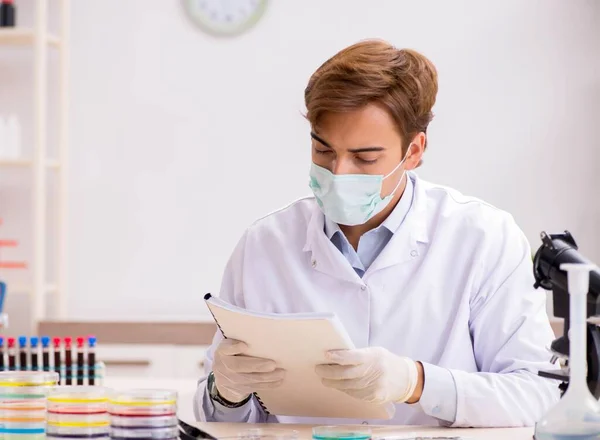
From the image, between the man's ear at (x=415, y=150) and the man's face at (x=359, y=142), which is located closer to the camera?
the man's face at (x=359, y=142)

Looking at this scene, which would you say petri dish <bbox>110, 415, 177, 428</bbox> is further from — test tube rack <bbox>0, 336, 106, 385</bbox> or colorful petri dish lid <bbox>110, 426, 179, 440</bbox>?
test tube rack <bbox>0, 336, 106, 385</bbox>

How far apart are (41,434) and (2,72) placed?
3.19m

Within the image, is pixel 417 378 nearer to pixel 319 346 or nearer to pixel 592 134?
pixel 319 346

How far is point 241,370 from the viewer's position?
1724mm

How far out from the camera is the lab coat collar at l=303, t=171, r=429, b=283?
1.99 meters

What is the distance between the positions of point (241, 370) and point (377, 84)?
2.12 ft

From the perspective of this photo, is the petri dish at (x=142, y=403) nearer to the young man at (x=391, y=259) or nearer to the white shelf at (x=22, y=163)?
the young man at (x=391, y=259)

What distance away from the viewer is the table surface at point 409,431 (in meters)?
1.67

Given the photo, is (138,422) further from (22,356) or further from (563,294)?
(22,356)

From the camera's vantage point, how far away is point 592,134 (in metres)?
3.97

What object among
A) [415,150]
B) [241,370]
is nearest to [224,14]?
[415,150]

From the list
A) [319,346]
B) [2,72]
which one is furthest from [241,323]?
[2,72]

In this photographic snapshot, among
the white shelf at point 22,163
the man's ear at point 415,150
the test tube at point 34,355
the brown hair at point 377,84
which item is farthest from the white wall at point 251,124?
the brown hair at point 377,84

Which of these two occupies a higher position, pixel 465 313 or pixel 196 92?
pixel 196 92
